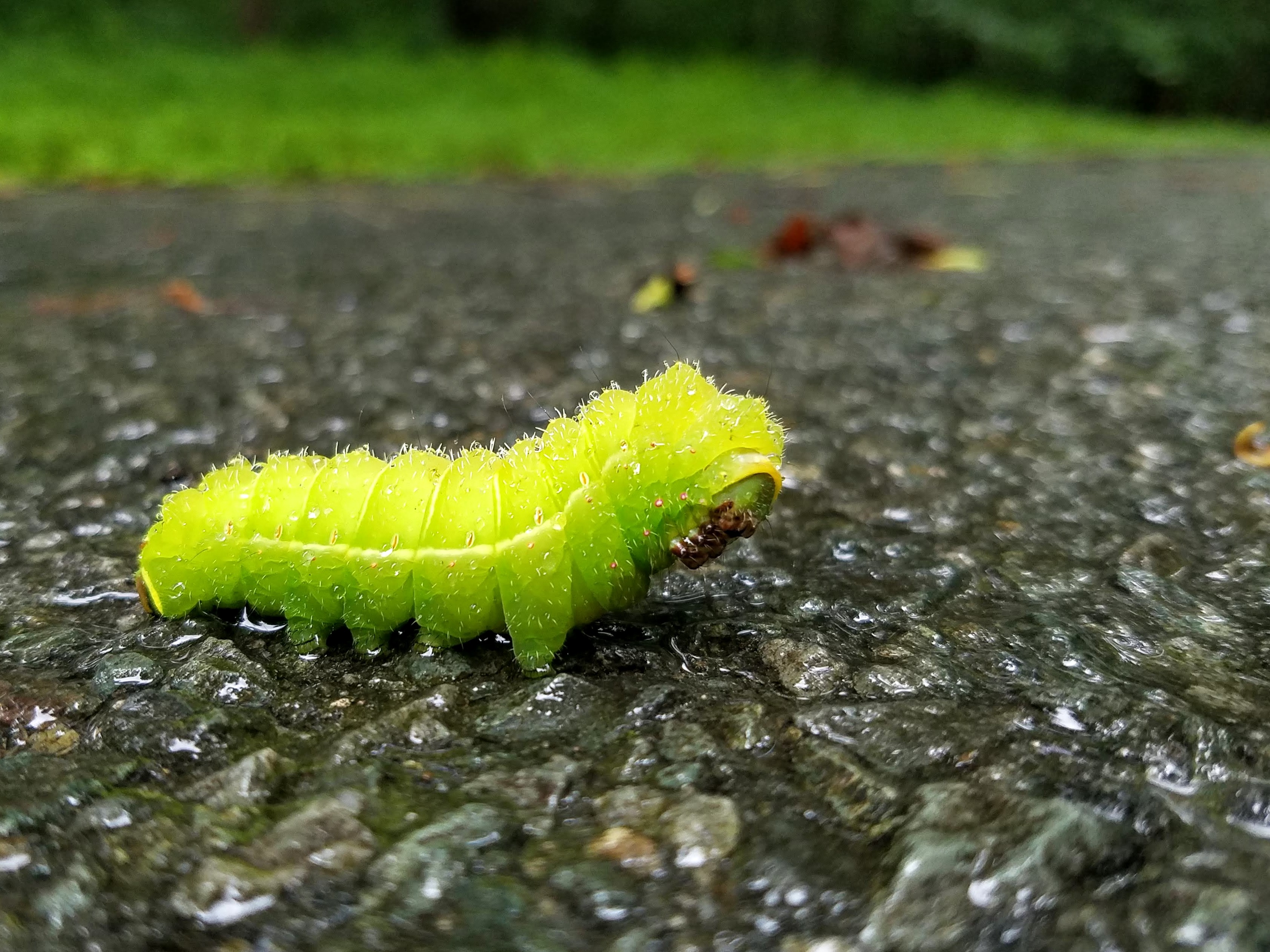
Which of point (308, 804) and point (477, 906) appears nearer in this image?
point (477, 906)

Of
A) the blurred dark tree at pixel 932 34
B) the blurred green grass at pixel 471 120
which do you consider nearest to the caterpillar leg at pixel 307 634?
the blurred green grass at pixel 471 120

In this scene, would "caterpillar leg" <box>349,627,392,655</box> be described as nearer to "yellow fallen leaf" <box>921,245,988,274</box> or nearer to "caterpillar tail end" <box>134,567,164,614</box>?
"caterpillar tail end" <box>134,567,164,614</box>

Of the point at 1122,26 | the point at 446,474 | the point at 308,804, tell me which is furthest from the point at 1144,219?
the point at 1122,26

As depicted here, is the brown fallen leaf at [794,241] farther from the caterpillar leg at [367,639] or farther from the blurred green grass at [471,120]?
the blurred green grass at [471,120]

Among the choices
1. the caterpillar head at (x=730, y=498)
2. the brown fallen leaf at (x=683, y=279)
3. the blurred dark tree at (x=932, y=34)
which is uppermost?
the blurred dark tree at (x=932, y=34)

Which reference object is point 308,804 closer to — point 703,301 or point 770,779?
point 770,779

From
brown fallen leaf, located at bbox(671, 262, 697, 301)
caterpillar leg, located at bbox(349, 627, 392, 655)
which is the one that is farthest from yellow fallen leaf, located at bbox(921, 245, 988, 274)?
caterpillar leg, located at bbox(349, 627, 392, 655)

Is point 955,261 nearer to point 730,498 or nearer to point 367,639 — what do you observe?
point 730,498

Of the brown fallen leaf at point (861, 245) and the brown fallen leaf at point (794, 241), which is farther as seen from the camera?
the brown fallen leaf at point (794, 241)
